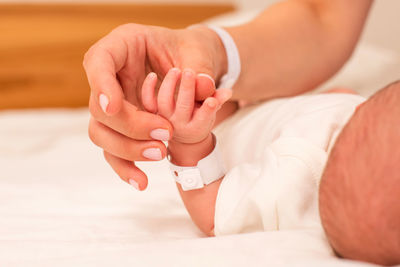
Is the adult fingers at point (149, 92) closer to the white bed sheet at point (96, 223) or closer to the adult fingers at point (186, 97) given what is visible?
the adult fingers at point (186, 97)

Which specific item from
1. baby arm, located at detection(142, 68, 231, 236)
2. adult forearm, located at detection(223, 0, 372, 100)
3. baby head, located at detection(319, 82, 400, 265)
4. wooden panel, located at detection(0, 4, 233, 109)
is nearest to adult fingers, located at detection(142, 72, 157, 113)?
baby arm, located at detection(142, 68, 231, 236)

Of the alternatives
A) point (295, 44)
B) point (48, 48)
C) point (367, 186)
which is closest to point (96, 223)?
point (367, 186)

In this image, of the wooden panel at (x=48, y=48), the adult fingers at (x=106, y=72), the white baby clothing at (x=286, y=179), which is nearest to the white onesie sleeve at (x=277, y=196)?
the white baby clothing at (x=286, y=179)

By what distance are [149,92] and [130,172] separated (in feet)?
0.43

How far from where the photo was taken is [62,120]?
1.48m

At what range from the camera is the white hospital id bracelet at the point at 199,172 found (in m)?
0.68

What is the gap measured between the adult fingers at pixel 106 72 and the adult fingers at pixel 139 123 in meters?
Answer: 0.02

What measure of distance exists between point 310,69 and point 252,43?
0.17m

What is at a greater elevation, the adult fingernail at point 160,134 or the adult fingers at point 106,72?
the adult fingers at point 106,72

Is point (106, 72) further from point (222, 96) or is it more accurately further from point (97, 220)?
point (97, 220)

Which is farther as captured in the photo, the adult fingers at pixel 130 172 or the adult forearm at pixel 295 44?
the adult forearm at pixel 295 44

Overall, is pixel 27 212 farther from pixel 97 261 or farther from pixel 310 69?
pixel 310 69

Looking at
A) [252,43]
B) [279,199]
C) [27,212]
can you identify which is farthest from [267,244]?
[252,43]

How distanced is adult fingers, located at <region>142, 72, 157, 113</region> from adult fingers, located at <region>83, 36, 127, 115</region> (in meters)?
0.03
